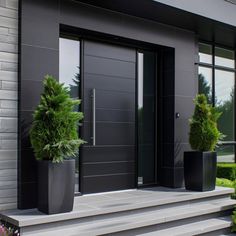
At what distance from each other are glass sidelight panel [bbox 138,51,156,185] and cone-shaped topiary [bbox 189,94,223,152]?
81 cm

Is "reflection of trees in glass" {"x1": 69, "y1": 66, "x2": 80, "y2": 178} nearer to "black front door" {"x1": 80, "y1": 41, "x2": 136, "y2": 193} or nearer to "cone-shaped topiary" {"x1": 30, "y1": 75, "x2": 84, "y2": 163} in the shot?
"black front door" {"x1": 80, "y1": 41, "x2": 136, "y2": 193}

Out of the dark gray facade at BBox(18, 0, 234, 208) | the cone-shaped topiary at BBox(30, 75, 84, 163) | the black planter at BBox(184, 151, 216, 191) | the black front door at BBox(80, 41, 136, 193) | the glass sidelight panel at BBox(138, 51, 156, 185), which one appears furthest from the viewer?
the glass sidelight panel at BBox(138, 51, 156, 185)

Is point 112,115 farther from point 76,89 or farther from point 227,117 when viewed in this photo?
point 227,117

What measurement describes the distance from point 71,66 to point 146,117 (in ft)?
5.67

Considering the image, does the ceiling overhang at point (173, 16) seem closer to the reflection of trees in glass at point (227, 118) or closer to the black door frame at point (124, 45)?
the black door frame at point (124, 45)

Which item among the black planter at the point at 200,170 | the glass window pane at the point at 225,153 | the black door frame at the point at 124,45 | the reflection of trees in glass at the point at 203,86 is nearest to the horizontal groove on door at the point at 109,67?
the black door frame at the point at 124,45

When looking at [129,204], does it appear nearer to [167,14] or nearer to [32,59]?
[32,59]

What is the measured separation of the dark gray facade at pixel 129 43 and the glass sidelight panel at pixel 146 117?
0.17 m

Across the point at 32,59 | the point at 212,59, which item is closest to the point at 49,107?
the point at 32,59

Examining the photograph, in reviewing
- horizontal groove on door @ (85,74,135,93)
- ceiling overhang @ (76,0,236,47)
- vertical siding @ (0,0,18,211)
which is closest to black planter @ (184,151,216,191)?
horizontal groove on door @ (85,74,135,93)

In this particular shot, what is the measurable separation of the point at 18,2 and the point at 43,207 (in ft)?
8.46

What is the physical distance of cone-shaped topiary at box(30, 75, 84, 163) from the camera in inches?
174

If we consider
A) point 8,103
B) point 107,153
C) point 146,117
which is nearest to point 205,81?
point 146,117

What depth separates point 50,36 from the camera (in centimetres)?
509
